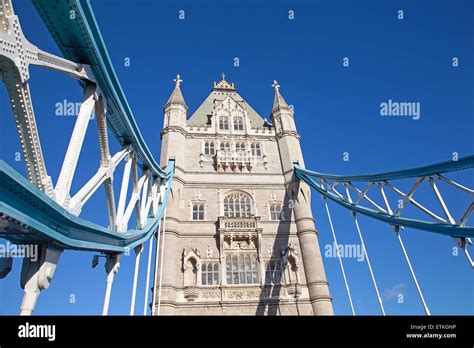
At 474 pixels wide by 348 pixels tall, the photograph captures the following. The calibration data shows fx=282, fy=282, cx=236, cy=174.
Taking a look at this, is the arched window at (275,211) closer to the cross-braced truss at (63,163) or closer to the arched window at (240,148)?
the arched window at (240,148)

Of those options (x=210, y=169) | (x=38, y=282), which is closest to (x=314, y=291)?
(x=210, y=169)

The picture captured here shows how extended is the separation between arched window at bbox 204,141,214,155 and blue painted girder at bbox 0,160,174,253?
16948 mm

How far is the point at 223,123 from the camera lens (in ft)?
84.7

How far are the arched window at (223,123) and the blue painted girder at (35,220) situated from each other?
64.2 ft

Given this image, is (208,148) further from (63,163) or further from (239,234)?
(63,163)

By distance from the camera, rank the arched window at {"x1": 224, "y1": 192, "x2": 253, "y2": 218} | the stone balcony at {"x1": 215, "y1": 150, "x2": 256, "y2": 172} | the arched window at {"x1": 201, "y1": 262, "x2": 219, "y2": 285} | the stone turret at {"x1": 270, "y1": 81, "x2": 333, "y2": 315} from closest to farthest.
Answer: the stone turret at {"x1": 270, "y1": 81, "x2": 333, "y2": 315} → the arched window at {"x1": 201, "y1": 262, "x2": 219, "y2": 285} → the arched window at {"x1": 224, "y1": 192, "x2": 253, "y2": 218} → the stone balcony at {"x1": 215, "y1": 150, "x2": 256, "y2": 172}

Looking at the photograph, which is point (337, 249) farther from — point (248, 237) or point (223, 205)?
point (223, 205)

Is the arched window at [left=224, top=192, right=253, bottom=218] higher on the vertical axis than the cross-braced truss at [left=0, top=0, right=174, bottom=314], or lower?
higher

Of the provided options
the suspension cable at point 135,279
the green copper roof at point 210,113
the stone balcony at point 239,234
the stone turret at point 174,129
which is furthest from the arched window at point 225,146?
the suspension cable at point 135,279

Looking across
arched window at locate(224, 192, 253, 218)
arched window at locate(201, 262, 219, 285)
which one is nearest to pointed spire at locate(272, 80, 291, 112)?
arched window at locate(224, 192, 253, 218)

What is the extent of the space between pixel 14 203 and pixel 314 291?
16.5 m

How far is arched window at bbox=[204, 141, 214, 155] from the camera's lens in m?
23.5

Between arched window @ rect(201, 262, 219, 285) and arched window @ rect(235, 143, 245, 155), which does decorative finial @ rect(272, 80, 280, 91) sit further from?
arched window @ rect(201, 262, 219, 285)

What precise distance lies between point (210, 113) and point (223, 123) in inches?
101
